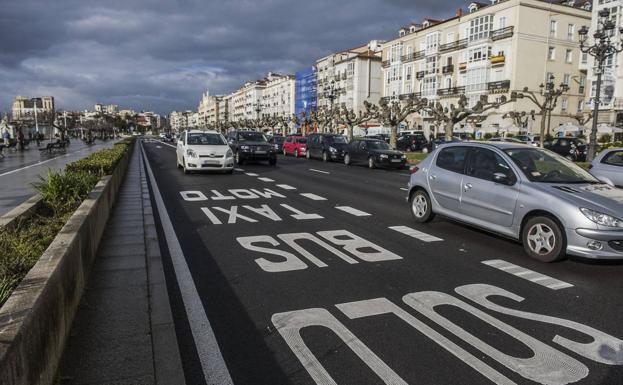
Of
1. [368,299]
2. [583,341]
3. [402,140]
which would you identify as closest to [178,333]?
[368,299]

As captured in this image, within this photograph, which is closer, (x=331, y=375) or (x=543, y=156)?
(x=331, y=375)

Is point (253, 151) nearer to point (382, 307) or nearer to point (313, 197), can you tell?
point (313, 197)

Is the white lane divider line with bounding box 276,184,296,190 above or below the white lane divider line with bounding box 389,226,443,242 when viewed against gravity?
below

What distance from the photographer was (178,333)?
375 centimetres

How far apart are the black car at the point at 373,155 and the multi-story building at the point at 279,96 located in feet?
279

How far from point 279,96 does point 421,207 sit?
117284 mm

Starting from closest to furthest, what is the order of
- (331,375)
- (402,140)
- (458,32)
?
(331,375) < (402,140) < (458,32)

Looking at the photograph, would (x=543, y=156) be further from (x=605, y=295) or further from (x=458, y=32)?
(x=458, y=32)

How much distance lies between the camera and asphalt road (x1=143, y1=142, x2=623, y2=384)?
3.25m

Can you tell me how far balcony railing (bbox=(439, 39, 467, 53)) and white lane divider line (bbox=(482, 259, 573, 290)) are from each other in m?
55.8

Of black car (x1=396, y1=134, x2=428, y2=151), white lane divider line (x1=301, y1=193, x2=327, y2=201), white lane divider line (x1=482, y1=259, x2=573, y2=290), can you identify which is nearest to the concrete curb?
white lane divider line (x1=482, y1=259, x2=573, y2=290)

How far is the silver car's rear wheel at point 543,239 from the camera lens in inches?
226

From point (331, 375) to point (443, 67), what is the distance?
61512 mm

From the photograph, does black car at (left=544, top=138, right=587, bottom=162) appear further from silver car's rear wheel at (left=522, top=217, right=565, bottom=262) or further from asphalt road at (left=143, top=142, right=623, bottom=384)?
silver car's rear wheel at (left=522, top=217, right=565, bottom=262)
